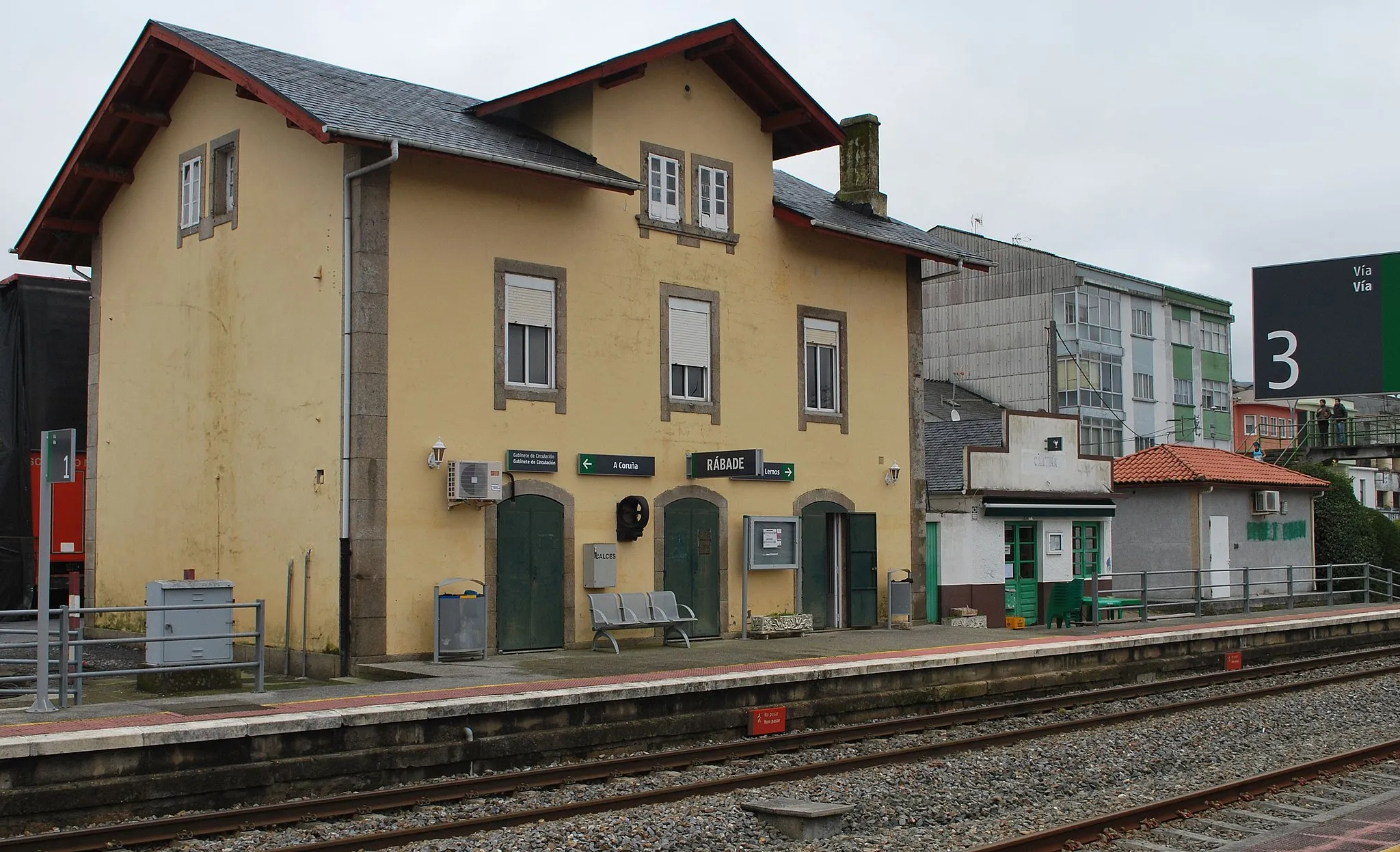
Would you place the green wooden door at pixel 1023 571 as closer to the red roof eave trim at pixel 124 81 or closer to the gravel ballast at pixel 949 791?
the gravel ballast at pixel 949 791

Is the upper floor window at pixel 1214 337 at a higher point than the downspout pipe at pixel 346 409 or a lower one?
higher

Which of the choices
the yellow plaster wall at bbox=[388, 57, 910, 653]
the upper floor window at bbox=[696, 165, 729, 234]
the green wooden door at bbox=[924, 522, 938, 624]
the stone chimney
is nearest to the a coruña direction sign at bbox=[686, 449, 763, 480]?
the yellow plaster wall at bbox=[388, 57, 910, 653]

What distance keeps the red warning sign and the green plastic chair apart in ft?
33.4

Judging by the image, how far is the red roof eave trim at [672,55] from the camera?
1728 cm

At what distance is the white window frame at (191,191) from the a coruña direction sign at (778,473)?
26.8 ft

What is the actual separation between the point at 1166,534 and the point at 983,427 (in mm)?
9017

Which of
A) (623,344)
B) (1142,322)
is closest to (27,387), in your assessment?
(623,344)

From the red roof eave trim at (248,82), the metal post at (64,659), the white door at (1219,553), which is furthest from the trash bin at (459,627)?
the white door at (1219,553)

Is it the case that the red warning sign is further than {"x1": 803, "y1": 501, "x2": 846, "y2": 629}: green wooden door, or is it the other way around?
{"x1": 803, "y1": 501, "x2": 846, "y2": 629}: green wooden door

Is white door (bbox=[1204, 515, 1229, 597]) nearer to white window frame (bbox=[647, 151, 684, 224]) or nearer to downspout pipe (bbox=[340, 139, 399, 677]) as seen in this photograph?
white window frame (bbox=[647, 151, 684, 224])

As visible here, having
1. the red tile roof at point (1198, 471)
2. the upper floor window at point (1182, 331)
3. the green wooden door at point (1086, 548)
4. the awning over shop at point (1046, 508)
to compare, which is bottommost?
the green wooden door at point (1086, 548)

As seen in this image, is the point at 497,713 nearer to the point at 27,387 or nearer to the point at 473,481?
the point at 473,481

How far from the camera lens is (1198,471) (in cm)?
3072

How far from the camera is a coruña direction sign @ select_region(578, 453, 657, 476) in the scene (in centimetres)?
1711
